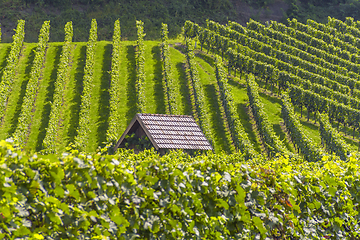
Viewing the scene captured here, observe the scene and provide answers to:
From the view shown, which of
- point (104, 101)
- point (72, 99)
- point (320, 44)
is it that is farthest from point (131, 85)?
point (320, 44)

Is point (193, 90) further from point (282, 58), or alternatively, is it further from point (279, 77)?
point (282, 58)

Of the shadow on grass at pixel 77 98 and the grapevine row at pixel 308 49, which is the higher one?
the grapevine row at pixel 308 49

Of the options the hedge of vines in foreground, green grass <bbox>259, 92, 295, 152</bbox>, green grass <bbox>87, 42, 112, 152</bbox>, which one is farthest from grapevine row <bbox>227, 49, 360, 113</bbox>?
the hedge of vines in foreground

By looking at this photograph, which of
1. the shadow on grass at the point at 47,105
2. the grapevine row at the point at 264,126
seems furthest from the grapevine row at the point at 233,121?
the shadow on grass at the point at 47,105

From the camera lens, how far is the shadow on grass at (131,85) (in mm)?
28638

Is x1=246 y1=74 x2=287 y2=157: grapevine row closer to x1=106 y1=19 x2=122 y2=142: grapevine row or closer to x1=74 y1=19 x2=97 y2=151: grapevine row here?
x1=106 y1=19 x2=122 y2=142: grapevine row

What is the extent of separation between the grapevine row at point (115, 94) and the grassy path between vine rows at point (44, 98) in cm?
505

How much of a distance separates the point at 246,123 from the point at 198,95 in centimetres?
480

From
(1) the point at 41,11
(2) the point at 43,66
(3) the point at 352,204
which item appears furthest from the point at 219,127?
(1) the point at 41,11

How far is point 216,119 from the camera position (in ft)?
95.6

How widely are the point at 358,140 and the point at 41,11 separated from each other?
4121 centimetres

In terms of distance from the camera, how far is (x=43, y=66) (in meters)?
33.1

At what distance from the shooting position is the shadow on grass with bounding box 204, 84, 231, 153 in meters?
26.7

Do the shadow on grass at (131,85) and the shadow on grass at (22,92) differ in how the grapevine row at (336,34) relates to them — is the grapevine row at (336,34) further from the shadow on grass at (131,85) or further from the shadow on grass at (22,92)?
the shadow on grass at (22,92)
